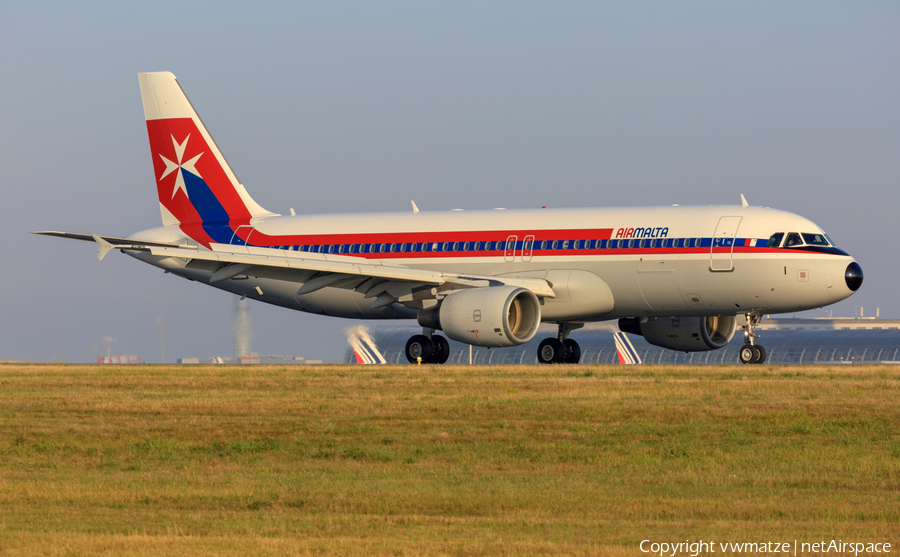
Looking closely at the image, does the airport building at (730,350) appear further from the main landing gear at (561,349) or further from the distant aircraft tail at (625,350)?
the main landing gear at (561,349)

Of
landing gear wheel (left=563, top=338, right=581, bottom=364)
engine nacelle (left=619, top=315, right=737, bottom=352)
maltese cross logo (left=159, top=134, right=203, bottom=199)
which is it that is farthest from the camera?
maltese cross logo (left=159, top=134, right=203, bottom=199)

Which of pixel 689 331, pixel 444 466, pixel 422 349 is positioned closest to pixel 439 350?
pixel 422 349

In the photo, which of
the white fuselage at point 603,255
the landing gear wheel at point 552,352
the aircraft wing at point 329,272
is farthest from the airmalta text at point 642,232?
the landing gear wheel at point 552,352

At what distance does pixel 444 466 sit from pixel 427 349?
21222 millimetres

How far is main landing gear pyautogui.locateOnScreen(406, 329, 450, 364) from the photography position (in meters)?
36.1

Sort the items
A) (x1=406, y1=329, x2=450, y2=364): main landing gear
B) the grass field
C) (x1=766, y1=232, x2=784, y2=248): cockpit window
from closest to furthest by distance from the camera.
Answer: the grass field → (x1=766, y1=232, x2=784, y2=248): cockpit window → (x1=406, y1=329, x2=450, y2=364): main landing gear

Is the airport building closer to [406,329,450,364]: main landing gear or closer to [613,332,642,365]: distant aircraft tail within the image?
[613,332,642,365]: distant aircraft tail

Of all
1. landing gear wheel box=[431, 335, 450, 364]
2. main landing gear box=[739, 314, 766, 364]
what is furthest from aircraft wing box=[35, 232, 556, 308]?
main landing gear box=[739, 314, 766, 364]

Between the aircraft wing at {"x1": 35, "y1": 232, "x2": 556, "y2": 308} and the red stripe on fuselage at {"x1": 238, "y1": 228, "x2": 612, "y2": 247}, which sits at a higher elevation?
the red stripe on fuselage at {"x1": 238, "y1": 228, "x2": 612, "y2": 247}

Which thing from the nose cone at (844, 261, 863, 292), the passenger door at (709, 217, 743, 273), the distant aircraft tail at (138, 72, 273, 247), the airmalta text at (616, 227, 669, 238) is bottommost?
the nose cone at (844, 261, 863, 292)

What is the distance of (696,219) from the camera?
3175 cm

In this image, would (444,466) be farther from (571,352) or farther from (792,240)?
(571,352)

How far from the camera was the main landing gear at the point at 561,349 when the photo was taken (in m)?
36.6

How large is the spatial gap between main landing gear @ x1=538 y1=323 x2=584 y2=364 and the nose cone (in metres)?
8.93
